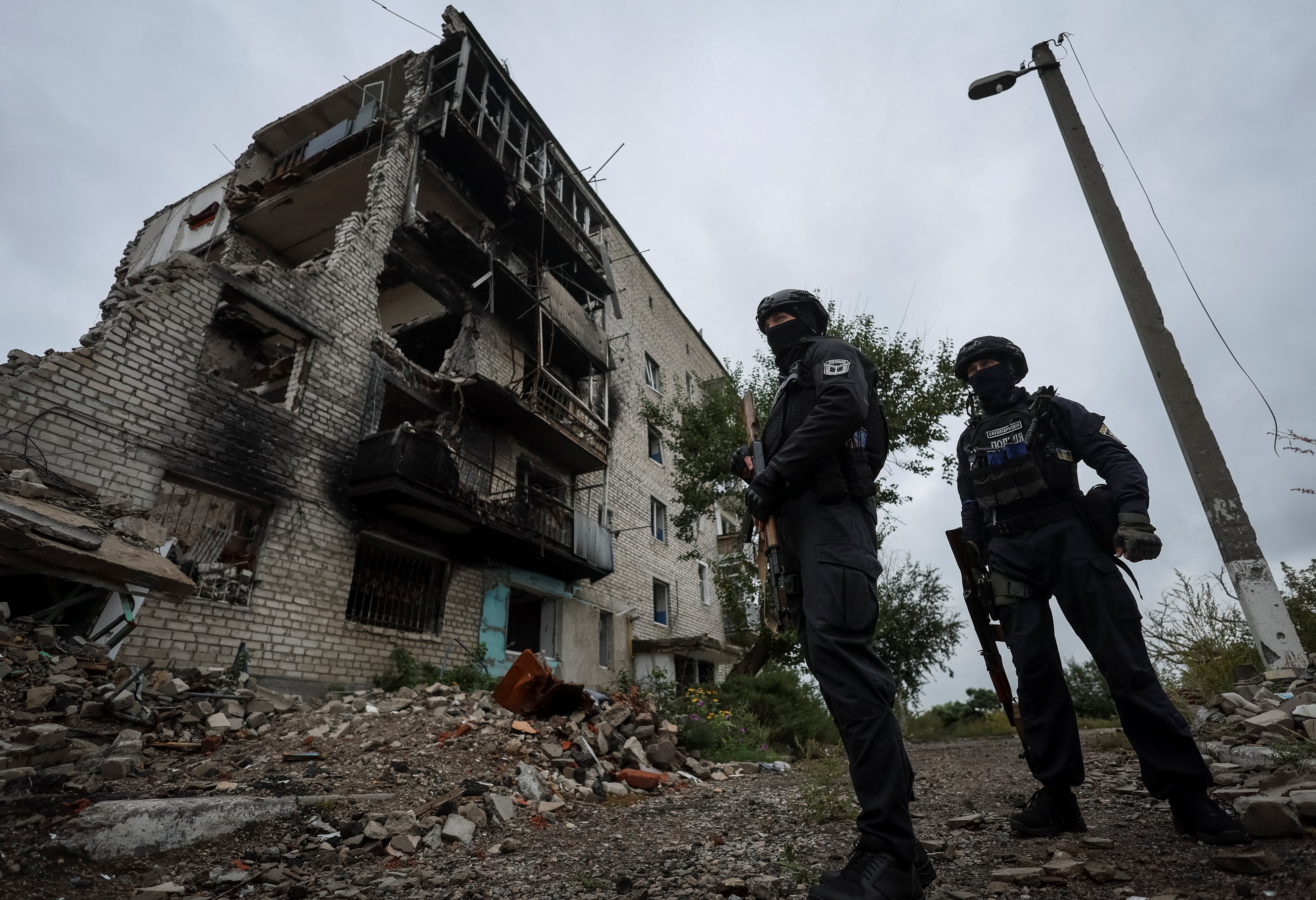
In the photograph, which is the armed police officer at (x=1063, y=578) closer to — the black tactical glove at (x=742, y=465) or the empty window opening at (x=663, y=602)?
the black tactical glove at (x=742, y=465)

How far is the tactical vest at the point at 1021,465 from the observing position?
2529 mm

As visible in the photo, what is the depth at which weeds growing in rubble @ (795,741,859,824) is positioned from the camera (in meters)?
2.91

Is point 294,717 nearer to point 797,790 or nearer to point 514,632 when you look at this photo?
point 797,790

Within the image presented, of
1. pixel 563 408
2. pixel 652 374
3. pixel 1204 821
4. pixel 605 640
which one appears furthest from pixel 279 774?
pixel 652 374

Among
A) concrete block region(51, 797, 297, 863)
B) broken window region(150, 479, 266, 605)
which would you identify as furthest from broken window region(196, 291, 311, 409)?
concrete block region(51, 797, 297, 863)

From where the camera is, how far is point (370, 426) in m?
9.11

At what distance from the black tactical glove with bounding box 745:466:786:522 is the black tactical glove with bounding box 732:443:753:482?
0.73ft

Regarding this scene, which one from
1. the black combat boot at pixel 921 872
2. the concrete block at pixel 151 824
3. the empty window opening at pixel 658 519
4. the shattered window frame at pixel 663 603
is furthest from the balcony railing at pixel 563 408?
the black combat boot at pixel 921 872

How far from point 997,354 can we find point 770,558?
1.63m

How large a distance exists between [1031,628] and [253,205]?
15.1 metres

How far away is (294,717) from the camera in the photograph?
5320 millimetres

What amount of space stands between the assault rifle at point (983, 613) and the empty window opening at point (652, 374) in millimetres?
15992

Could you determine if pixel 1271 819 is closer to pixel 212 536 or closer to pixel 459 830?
pixel 459 830

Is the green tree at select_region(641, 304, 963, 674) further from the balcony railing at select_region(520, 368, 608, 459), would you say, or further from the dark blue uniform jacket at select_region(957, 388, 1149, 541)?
the dark blue uniform jacket at select_region(957, 388, 1149, 541)
